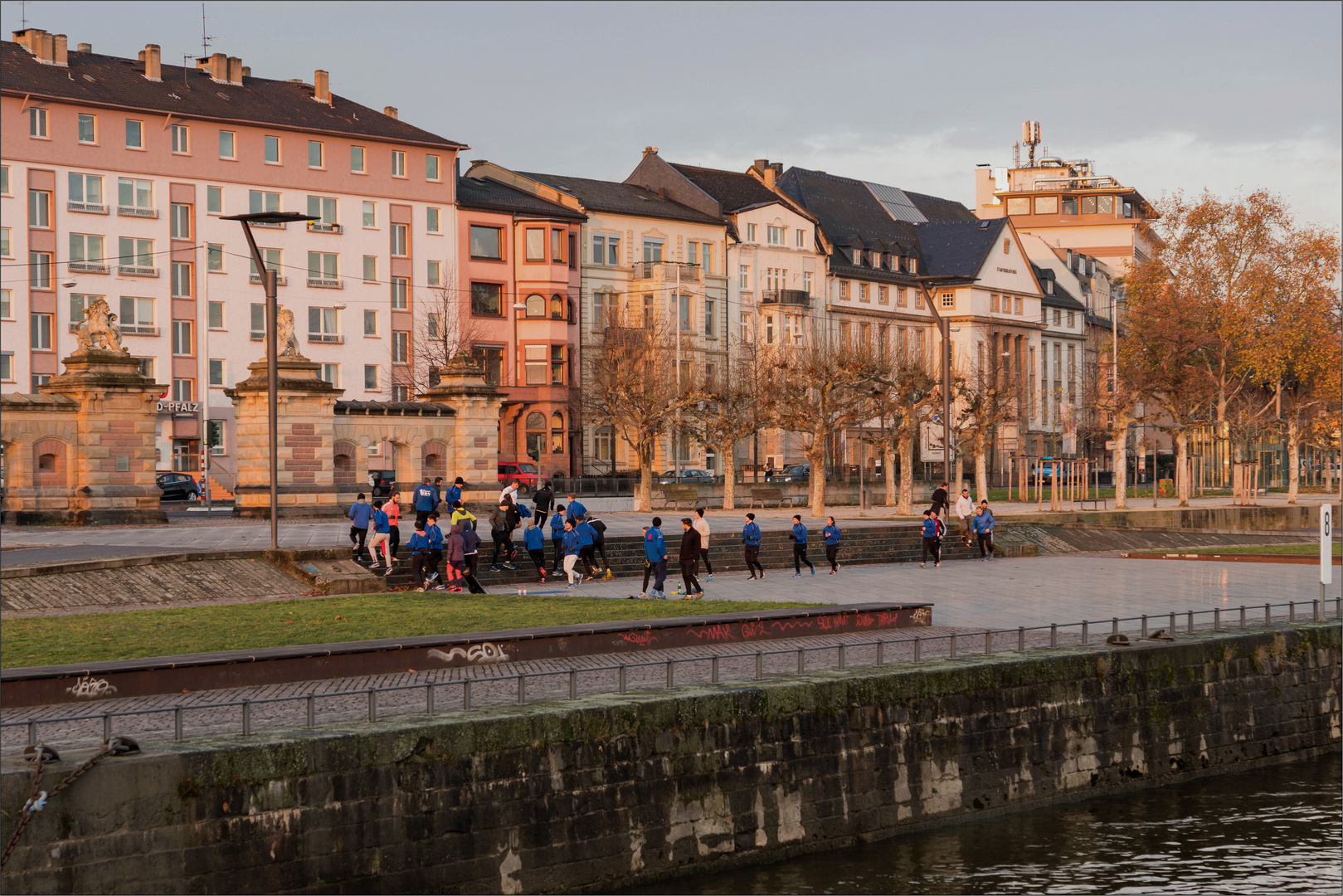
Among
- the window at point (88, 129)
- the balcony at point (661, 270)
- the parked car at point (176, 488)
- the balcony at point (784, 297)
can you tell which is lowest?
the parked car at point (176, 488)

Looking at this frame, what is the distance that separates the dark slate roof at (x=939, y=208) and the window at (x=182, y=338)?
57499 mm

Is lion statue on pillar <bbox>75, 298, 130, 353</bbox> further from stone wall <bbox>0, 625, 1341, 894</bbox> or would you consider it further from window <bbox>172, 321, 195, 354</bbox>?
window <bbox>172, 321, 195, 354</bbox>

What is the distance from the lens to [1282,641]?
932 inches

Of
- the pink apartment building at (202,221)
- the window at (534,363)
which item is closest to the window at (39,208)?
the pink apartment building at (202,221)

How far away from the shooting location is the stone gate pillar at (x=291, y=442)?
138 feet

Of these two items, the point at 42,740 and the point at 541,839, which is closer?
the point at 42,740

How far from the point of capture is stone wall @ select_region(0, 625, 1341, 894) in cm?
1255

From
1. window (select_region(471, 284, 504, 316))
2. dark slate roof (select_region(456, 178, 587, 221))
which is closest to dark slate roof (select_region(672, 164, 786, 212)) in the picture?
dark slate roof (select_region(456, 178, 587, 221))

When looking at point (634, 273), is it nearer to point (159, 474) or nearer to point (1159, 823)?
point (159, 474)

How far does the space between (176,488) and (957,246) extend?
199 feet

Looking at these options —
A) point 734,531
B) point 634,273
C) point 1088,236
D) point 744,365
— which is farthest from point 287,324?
point 1088,236

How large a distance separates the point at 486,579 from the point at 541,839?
17.2 m

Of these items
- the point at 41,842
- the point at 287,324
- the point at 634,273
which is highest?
the point at 634,273

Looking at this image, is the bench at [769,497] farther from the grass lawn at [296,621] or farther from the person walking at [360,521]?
the grass lawn at [296,621]
